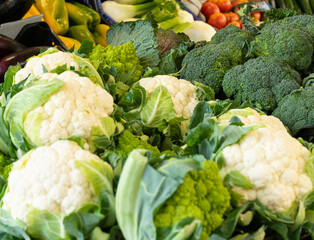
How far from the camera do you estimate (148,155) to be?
3.16 feet

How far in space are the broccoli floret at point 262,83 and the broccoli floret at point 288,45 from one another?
119 mm

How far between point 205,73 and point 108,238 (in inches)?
45.4

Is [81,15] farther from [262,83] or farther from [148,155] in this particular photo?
[148,155]

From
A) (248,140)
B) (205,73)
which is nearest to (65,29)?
(205,73)

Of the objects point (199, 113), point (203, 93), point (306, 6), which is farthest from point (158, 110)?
point (306, 6)

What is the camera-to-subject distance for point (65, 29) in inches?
114

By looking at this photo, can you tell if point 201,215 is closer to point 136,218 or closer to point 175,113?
point 136,218

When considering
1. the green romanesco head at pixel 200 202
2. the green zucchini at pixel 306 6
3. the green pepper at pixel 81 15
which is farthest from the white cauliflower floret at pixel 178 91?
the green zucchini at pixel 306 6

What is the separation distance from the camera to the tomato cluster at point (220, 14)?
400cm

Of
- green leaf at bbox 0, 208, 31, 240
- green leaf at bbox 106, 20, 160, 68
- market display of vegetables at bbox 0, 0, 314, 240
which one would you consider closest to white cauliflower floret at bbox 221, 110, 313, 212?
market display of vegetables at bbox 0, 0, 314, 240

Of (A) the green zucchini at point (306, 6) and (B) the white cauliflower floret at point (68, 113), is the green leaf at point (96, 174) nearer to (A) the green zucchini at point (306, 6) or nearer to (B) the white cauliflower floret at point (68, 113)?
Answer: (B) the white cauliflower floret at point (68, 113)

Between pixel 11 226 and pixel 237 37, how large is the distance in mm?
1608

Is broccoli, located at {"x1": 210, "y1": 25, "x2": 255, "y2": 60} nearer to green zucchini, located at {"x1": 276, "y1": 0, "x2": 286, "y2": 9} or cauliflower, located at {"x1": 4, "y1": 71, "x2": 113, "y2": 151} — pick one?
cauliflower, located at {"x1": 4, "y1": 71, "x2": 113, "y2": 151}

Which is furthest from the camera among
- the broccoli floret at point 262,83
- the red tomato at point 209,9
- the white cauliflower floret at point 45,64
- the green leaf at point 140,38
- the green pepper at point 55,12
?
the red tomato at point 209,9
